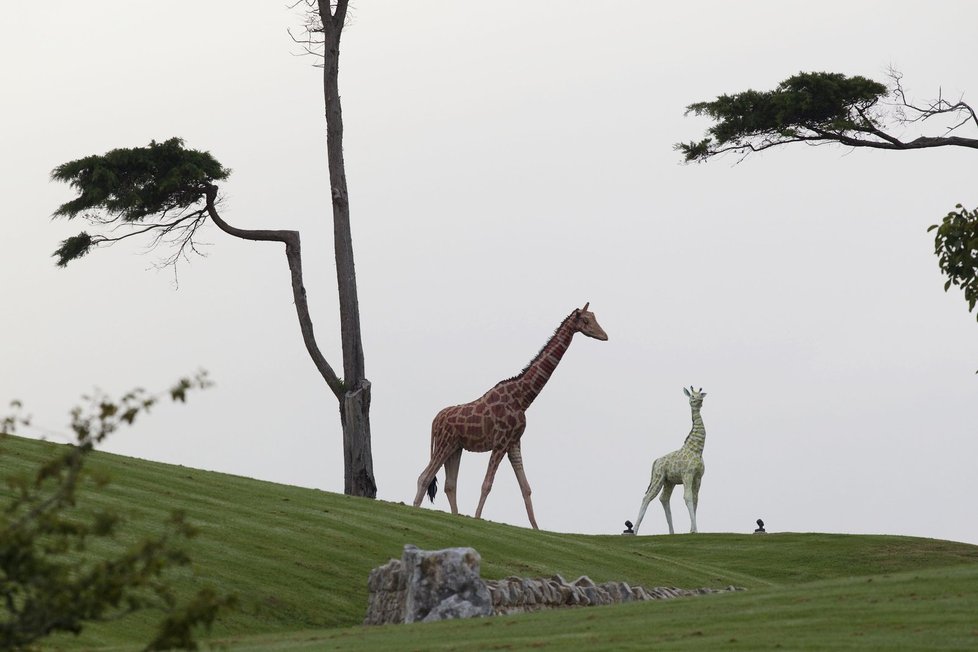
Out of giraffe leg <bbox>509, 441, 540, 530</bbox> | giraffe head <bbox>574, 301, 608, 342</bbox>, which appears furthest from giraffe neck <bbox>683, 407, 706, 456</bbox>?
giraffe leg <bbox>509, 441, 540, 530</bbox>

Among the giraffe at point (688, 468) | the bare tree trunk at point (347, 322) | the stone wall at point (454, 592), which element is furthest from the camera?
the giraffe at point (688, 468)

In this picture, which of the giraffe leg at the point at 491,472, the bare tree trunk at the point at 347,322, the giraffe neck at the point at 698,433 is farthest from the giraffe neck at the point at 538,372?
the giraffe neck at the point at 698,433

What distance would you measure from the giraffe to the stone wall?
18.3m

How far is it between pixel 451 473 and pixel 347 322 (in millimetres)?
5546

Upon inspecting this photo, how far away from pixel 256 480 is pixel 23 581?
2066 centimetres

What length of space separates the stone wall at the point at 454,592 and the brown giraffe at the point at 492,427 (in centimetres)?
1105

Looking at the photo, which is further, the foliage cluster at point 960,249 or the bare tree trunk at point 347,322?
the bare tree trunk at point 347,322

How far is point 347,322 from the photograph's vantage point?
3472 cm

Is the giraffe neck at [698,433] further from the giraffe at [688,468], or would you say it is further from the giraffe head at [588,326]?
the giraffe head at [588,326]

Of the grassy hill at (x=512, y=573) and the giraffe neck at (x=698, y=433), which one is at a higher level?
the giraffe neck at (x=698, y=433)

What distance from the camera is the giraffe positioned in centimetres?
3762

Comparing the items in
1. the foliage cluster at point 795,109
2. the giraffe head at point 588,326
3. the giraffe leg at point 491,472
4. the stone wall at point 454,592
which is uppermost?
the foliage cluster at point 795,109

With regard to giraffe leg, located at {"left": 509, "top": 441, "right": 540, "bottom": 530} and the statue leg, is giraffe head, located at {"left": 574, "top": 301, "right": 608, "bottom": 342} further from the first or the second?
the statue leg

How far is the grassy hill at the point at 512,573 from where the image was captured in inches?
535
